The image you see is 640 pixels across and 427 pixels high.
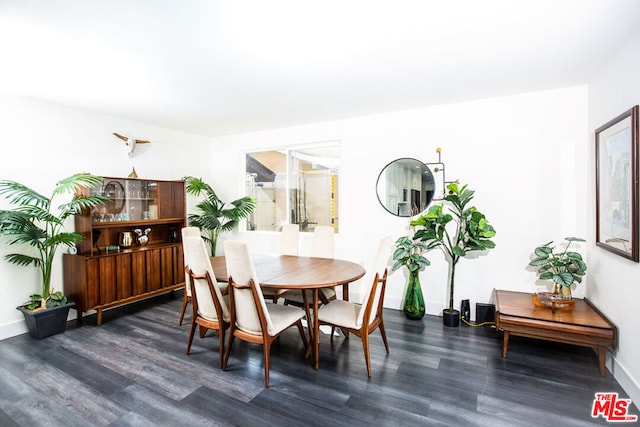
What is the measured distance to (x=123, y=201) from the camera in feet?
13.0

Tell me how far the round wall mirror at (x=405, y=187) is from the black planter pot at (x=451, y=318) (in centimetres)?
118

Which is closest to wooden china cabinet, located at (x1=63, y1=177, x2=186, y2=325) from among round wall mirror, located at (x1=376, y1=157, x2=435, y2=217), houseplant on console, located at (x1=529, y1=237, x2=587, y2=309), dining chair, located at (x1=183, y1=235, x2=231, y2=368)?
dining chair, located at (x1=183, y1=235, x2=231, y2=368)

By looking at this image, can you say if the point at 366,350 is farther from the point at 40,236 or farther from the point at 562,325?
the point at 40,236

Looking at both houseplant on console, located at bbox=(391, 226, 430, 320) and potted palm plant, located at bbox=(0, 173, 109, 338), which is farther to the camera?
houseplant on console, located at bbox=(391, 226, 430, 320)

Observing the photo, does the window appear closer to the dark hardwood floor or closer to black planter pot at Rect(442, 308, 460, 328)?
black planter pot at Rect(442, 308, 460, 328)

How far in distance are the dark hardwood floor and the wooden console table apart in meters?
0.24

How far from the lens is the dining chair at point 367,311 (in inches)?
93.8

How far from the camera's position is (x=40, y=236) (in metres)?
3.08

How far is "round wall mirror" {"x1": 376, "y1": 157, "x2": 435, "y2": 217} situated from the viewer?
3.73 m

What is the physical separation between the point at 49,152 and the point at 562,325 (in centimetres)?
525

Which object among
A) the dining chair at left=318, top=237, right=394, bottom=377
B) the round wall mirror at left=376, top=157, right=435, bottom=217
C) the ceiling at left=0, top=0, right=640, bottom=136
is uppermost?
the ceiling at left=0, top=0, right=640, bottom=136

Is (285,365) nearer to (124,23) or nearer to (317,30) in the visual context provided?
(317,30)

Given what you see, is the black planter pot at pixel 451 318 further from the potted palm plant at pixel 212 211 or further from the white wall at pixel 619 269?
Answer: the potted palm plant at pixel 212 211

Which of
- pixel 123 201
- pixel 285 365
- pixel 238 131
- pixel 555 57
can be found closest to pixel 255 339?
pixel 285 365
